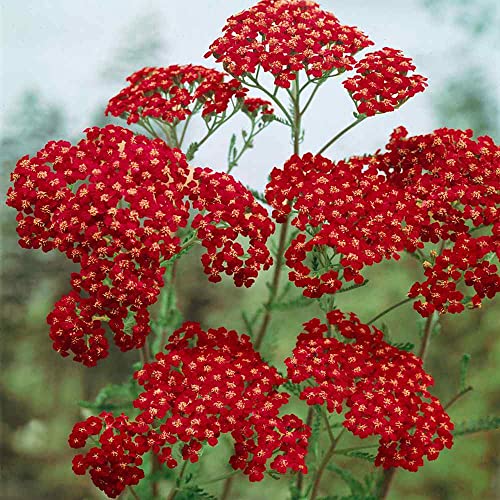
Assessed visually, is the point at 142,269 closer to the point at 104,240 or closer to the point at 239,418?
the point at 104,240

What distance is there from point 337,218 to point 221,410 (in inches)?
19.2

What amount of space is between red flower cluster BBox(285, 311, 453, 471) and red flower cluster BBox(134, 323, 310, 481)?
8cm

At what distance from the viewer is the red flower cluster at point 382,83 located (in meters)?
1.81

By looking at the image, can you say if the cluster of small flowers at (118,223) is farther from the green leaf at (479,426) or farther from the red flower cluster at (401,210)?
the green leaf at (479,426)

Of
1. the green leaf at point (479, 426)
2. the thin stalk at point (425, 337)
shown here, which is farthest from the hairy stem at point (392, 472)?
the green leaf at point (479, 426)

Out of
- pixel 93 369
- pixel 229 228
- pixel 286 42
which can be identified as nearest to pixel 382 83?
pixel 286 42

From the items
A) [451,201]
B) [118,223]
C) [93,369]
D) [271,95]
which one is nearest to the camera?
[118,223]

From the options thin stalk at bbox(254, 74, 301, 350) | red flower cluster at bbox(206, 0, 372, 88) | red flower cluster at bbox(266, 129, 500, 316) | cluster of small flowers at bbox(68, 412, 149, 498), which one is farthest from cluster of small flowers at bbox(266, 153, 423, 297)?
cluster of small flowers at bbox(68, 412, 149, 498)

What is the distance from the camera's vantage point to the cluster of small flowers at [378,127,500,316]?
1.66 meters

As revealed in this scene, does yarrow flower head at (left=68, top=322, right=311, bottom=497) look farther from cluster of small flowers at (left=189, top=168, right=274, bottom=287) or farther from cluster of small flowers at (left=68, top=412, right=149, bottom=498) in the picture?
cluster of small flowers at (left=189, top=168, right=274, bottom=287)

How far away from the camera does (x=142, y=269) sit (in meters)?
1.56

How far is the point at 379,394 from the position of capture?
1.64 meters

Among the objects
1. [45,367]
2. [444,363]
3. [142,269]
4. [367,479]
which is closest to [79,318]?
[142,269]

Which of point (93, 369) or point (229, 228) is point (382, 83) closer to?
point (229, 228)
